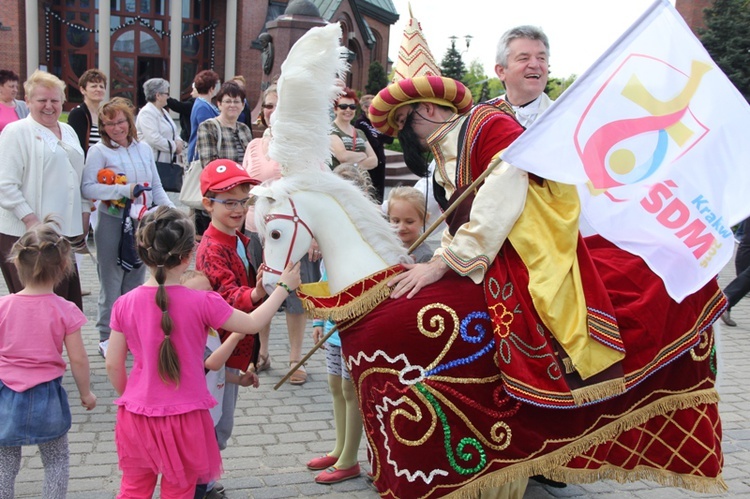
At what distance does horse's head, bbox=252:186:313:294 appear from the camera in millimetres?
3127

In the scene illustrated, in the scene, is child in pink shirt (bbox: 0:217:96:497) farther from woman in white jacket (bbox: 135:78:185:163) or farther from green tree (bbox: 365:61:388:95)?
green tree (bbox: 365:61:388:95)

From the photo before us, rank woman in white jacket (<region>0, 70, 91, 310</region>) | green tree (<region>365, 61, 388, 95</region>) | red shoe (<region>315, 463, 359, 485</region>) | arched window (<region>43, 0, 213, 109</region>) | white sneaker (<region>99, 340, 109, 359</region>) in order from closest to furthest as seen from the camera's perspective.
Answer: red shoe (<region>315, 463, 359, 485</region>) < woman in white jacket (<region>0, 70, 91, 310</region>) < white sneaker (<region>99, 340, 109, 359</region>) < green tree (<region>365, 61, 388, 95</region>) < arched window (<region>43, 0, 213, 109</region>)

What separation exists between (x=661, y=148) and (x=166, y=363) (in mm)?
2324

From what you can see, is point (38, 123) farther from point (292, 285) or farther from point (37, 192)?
point (292, 285)

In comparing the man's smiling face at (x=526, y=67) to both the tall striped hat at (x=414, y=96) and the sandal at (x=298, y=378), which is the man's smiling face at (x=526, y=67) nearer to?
the tall striped hat at (x=414, y=96)

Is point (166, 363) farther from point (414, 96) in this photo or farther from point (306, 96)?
point (414, 96)

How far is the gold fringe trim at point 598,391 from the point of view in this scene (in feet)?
9.85

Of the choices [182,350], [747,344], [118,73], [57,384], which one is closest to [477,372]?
[182,350]

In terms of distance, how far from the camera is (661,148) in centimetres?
320

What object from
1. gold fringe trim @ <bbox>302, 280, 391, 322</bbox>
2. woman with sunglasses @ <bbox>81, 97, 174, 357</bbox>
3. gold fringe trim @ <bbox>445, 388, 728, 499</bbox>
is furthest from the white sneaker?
gold fringe trim @ <bbox>445, 388, 728, 499</bbox>

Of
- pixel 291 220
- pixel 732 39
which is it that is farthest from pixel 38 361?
pixel 732 39

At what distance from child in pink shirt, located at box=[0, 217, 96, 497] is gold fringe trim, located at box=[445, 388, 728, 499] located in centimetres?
177

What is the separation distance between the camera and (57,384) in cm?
331

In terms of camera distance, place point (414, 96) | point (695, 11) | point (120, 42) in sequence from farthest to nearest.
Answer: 1. point (120, 42)
2. point (695, 11)
3. point (414, 96)
